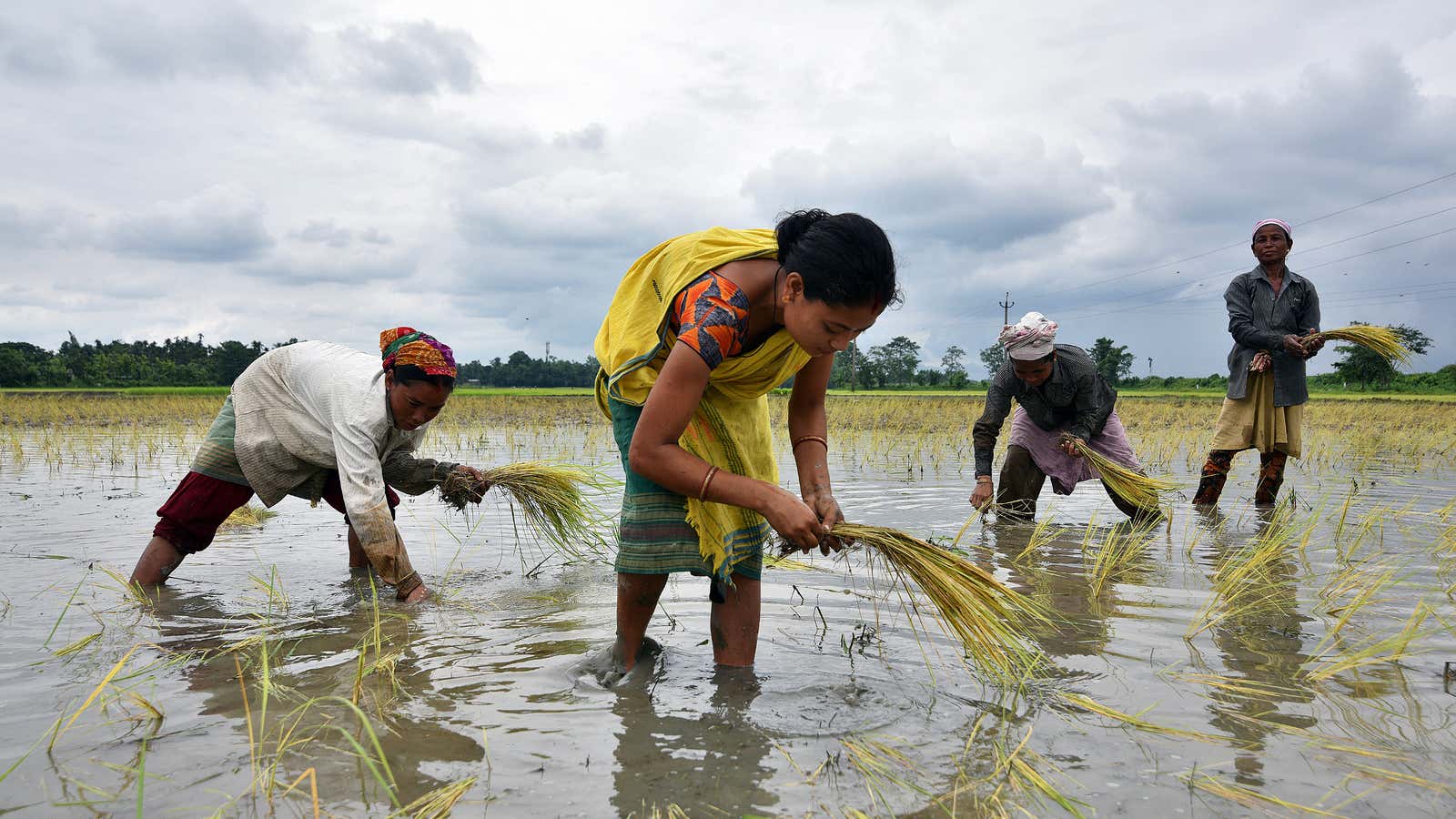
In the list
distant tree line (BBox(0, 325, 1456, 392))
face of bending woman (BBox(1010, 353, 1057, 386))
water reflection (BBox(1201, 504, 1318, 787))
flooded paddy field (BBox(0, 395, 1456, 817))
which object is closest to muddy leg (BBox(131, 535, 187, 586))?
flooded paddy field (BBox(0, 395, 1456, 817))

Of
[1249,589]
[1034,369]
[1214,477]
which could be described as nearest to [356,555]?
[1034,369]

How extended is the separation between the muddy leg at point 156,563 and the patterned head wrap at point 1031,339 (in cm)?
368

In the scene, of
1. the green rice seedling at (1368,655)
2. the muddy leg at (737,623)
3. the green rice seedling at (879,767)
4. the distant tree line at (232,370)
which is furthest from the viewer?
the distant tree line at (232,370)

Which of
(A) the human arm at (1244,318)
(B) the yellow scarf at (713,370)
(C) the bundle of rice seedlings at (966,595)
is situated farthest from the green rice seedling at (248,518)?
(A) the human arm at (1244,318)

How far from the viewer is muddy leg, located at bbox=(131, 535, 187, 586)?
3.25 m

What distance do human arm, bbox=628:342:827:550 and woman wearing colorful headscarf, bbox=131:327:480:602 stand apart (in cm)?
135

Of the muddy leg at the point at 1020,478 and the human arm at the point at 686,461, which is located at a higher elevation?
the human arm at the point at 686,461

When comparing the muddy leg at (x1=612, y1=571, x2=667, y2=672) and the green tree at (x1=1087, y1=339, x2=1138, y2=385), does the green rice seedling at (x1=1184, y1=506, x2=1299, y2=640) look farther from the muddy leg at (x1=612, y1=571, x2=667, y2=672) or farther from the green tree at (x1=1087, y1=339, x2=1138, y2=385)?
the green tree at (x1=1087, y1=339, x2=1138, y2=385)

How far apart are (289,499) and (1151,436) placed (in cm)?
919

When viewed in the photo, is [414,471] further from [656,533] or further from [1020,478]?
[1020,478]

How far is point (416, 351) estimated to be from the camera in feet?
9.79

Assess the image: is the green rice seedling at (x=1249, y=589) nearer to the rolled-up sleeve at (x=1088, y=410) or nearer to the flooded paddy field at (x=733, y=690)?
the flooded paddy field at (x=733, y=690)

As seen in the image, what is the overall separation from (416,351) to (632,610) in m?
1.32

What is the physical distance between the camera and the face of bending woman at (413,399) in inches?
118
